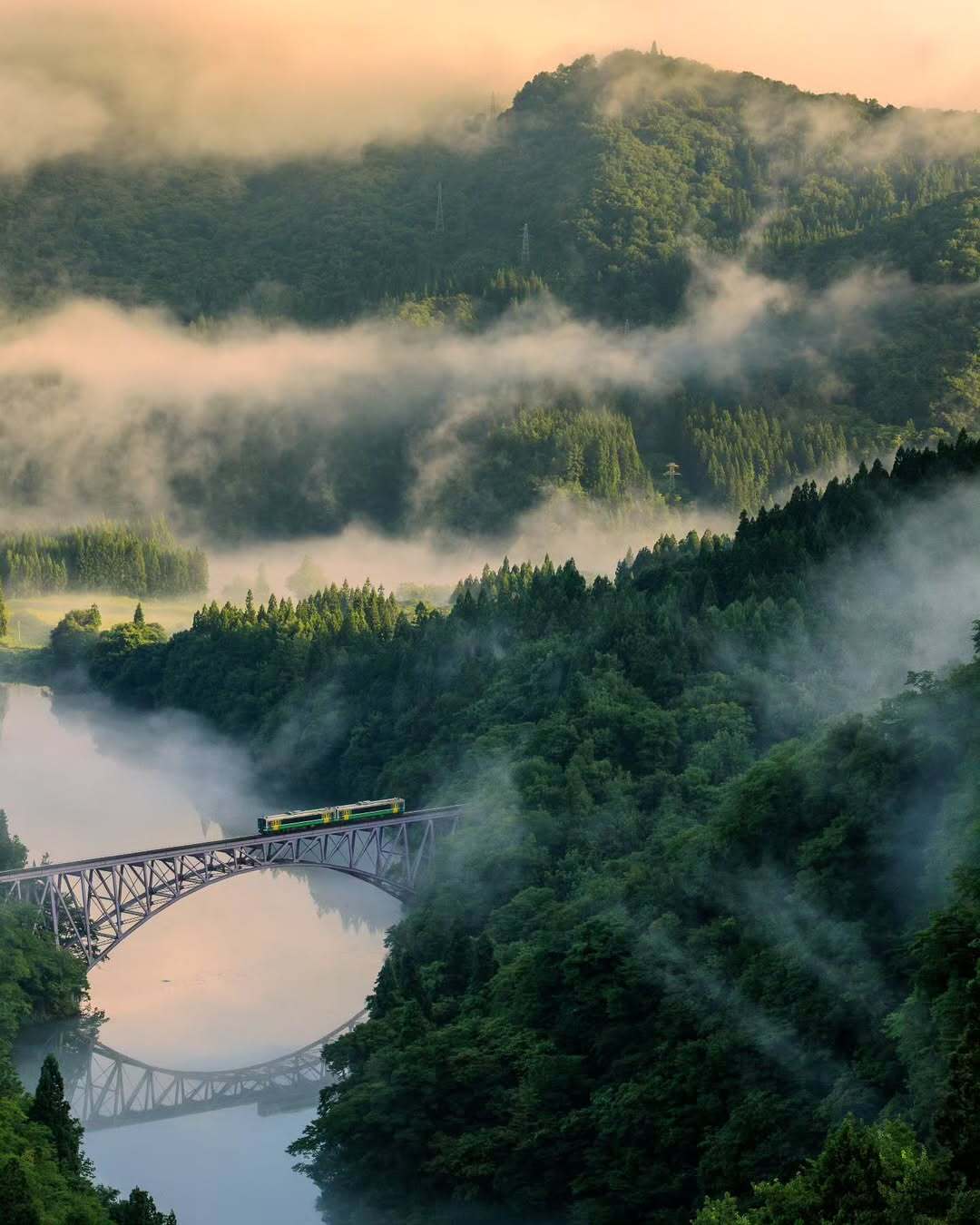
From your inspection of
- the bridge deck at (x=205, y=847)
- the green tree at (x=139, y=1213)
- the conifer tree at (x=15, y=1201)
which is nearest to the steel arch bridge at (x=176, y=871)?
the bridge deck at (x=205, y=847)

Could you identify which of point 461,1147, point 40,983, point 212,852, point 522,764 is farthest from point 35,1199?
point 522,764

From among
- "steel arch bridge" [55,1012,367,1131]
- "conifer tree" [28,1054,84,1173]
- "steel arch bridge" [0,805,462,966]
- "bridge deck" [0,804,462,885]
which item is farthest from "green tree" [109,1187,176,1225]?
"bridge deck" [0,804,462,885]

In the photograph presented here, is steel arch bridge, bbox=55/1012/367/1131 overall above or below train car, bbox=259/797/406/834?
below

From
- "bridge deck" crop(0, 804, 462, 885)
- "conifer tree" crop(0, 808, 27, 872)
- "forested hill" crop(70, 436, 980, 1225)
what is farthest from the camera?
"conifer tree" crop(0, 808, 27, 872)

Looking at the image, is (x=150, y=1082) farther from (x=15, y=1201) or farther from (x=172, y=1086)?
(x=15, y=1201)

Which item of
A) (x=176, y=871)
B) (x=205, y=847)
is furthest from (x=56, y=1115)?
(x=176, y=871)

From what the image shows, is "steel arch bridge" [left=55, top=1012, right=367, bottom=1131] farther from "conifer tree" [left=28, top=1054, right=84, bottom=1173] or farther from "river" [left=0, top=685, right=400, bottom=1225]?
"conifer tree" [left=28, top=1054, right=84, bottom=1173]
